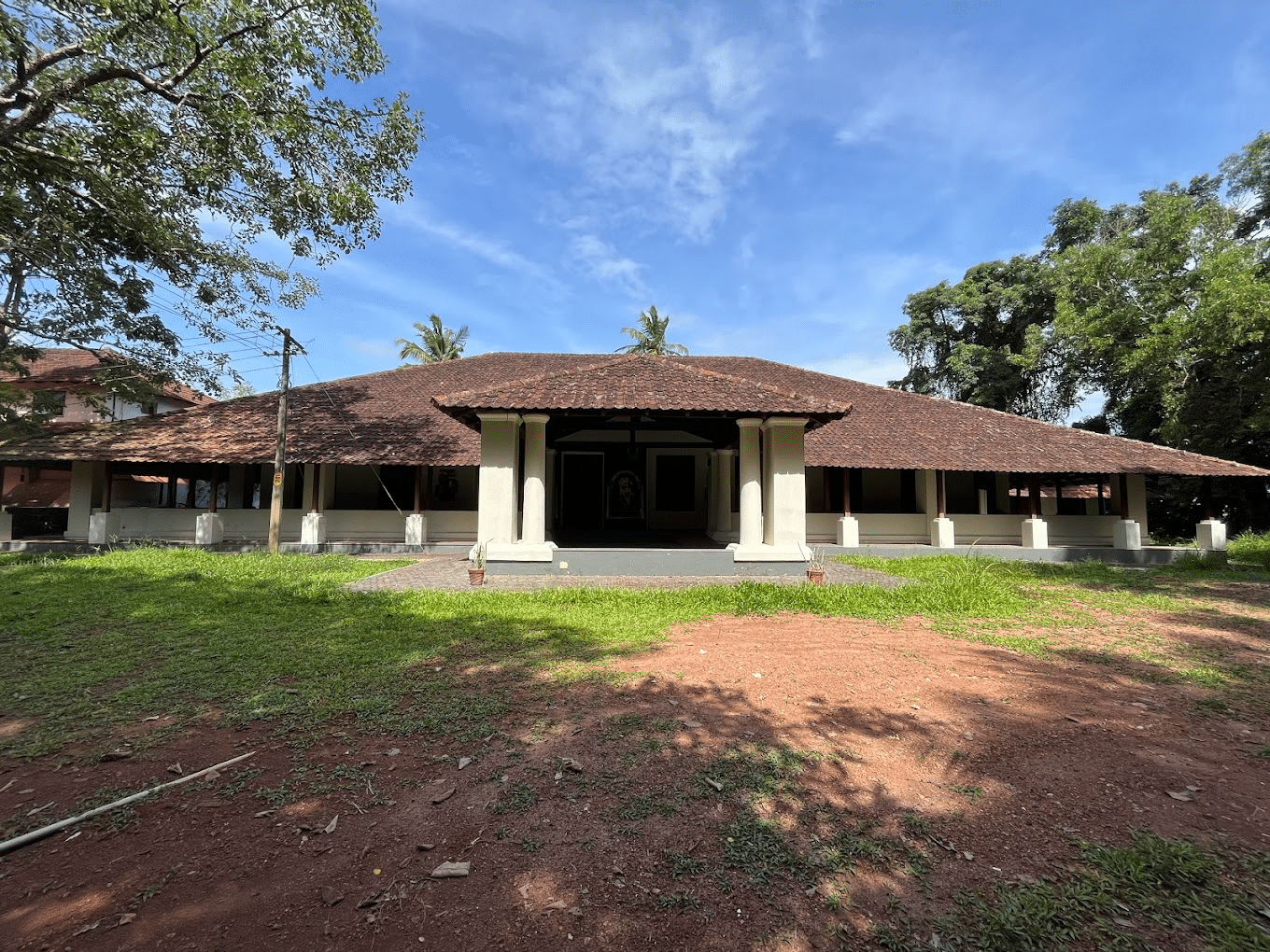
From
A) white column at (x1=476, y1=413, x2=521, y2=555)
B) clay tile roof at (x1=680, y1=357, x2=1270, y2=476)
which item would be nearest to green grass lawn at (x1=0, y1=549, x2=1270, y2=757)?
white column at (x1=476, y1=413, x2=521, y2=555)

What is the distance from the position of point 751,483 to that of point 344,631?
6.95m

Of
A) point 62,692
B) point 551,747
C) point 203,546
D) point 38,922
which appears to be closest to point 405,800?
point 551,747

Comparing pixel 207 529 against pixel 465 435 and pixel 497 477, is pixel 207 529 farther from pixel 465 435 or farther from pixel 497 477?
pixel 497 477

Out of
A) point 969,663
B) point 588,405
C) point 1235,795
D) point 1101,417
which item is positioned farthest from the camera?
point 1101,417

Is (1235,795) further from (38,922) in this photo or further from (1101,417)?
(1101,417)

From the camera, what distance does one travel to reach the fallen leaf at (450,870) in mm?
2215

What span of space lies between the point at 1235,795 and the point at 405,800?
4.27 metres

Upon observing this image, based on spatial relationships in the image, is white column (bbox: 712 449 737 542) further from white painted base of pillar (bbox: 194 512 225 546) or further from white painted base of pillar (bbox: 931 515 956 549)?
white painted base of pillar (bbox: 194 512 225 546)

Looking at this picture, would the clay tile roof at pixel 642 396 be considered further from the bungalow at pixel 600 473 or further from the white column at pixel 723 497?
the white column at pixel 723 497

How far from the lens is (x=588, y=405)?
940 centimetres

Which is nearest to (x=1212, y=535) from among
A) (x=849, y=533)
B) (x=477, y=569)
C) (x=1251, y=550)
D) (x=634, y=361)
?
(x=1251, y=550)

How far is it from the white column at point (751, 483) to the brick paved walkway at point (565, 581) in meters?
0.76

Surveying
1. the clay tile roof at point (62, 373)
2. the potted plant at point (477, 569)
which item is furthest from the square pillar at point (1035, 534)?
the clay tile roof at point (62, 373)

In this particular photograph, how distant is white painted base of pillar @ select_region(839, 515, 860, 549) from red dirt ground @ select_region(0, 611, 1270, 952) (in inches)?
405
